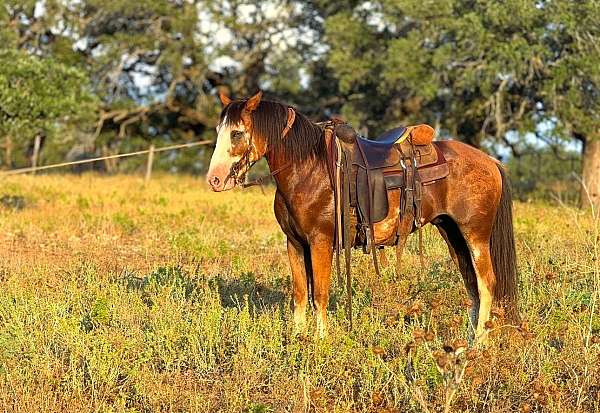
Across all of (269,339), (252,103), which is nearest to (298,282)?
(269,339)

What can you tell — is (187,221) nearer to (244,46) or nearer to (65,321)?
(65,321)

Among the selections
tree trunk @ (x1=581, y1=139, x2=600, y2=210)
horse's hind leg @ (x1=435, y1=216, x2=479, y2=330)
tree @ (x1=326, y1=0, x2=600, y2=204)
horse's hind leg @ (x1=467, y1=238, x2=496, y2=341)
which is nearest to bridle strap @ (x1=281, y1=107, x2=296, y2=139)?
horse's hind leg @ (x1=435, y1=216, x2=479, y2=330)

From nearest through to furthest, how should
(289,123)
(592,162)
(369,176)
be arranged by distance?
(289,123) < (369,176) < (592,162)

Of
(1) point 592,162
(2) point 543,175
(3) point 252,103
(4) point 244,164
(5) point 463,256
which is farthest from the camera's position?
(2) point 543,175

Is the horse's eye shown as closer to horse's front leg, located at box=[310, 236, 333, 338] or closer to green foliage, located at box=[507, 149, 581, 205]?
horse's front leg, located at box=[310, 236, 333, 338]

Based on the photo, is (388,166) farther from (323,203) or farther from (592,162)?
(592,162)

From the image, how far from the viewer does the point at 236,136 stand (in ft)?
16.6

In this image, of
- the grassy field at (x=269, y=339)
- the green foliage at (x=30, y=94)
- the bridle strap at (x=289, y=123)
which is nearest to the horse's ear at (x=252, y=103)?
the bridle strap at (x=289, y=123)

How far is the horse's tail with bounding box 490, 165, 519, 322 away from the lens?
19.4ft

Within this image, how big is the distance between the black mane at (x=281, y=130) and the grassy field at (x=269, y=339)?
1354mm

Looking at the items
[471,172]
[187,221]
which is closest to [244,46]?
[187,221]

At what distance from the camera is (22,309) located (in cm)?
593

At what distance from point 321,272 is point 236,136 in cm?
121

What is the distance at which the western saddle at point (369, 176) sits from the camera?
536cm
